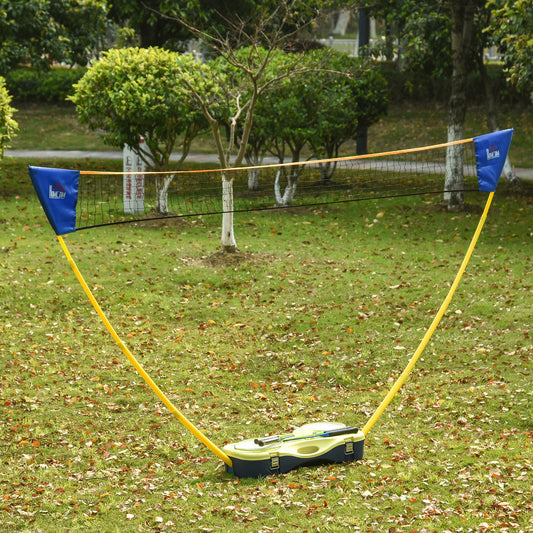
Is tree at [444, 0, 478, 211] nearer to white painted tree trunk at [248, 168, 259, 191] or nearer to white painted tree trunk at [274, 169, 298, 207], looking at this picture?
white painted tree trunk at [274, 169, 298, 207]

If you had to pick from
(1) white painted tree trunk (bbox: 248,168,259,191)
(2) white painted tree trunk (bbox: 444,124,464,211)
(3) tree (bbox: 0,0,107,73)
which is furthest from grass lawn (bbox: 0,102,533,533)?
(3) tree (bbox: 0,0,107,73)

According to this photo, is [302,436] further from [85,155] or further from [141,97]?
[85,155]

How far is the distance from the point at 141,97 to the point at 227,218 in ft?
12.8

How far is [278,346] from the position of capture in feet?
35.9

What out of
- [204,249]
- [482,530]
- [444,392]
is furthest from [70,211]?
[204,249]

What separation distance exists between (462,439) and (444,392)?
1.35 m

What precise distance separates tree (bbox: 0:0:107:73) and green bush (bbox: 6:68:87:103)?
30.4 feet

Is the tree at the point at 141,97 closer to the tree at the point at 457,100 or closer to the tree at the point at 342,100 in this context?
the tree at the point at 342,100

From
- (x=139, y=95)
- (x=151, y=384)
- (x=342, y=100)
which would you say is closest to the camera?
(x=151, y=384)

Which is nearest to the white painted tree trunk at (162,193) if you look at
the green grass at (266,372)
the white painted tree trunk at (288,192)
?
the green grass at (266,372)

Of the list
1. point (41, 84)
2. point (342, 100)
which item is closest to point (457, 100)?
point (342, 100)

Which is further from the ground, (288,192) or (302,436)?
(288,192)

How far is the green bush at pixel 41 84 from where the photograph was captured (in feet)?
97.7

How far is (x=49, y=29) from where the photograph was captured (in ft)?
64.2
